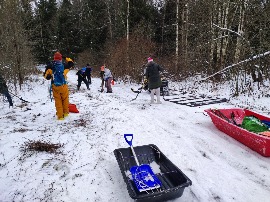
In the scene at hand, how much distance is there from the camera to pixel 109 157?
5266 millimetres

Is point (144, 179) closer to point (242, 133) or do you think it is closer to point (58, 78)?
point (242, 133)

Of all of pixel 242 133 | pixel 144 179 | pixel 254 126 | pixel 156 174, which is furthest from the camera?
pixel 254 126

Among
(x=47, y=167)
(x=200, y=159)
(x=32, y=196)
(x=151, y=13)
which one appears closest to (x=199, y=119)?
(x=200, y=159)

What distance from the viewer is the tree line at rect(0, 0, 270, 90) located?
A: 1328 cm

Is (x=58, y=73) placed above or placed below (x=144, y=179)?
above

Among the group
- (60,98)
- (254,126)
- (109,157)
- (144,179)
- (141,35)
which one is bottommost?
(109,157)

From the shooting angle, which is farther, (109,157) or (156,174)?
(109,157)

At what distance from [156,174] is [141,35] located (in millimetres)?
18963

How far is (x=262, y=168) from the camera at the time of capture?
4770 millimetres

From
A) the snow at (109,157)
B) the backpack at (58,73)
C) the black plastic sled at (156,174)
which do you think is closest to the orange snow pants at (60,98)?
the backpack at (58,73)

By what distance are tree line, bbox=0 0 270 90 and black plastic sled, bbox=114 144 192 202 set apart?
7.94m

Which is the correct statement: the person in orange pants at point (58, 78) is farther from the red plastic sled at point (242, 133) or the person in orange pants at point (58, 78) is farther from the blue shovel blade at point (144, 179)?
the red plastic sled at point (242, 133)

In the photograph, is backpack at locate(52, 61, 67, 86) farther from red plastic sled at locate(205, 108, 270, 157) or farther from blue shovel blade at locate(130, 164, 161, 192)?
red plastic sled at locate(205, 108, 270, 157)

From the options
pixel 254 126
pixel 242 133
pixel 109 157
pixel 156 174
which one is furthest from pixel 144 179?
pixel 254 126
